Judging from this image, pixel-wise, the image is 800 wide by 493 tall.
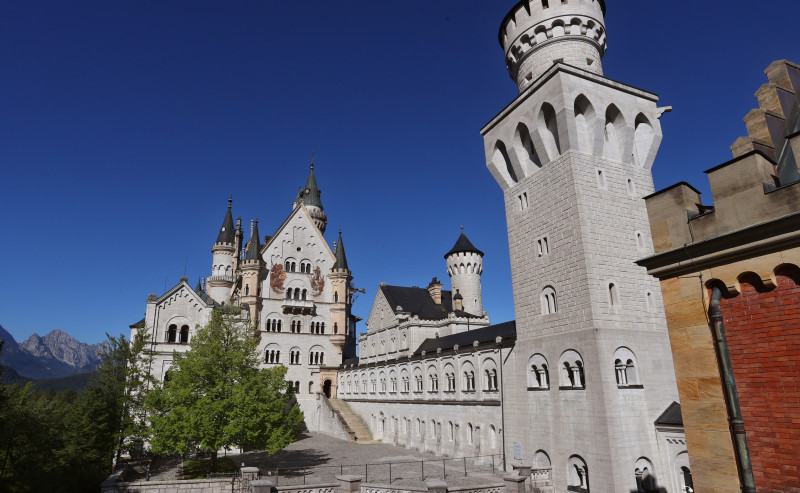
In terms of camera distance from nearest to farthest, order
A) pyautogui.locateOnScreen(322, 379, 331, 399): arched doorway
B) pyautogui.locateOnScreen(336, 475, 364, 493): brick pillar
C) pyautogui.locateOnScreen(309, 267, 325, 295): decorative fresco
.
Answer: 1. pyautogui.locateOnScreen(336, 475, 364, 493): brick pillar
2. pyautogui.locateOnScreen(322, 379, 331, 399): arched doorway
3. pyautogui.locateOnScreen(309, 267, 325, 295): decorative fresco

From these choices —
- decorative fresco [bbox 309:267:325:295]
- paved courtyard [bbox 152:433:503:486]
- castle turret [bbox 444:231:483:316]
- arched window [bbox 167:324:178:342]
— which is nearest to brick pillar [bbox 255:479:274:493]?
paved courtyard [bbox 152:433:503:486]

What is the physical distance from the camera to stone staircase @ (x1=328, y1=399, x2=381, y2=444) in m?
45.0

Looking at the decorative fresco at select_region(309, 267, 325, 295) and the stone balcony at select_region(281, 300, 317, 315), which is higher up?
the decorative fresco at select_region(309, 267, 325, 295)

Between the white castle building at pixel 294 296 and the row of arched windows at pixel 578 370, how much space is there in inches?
1397

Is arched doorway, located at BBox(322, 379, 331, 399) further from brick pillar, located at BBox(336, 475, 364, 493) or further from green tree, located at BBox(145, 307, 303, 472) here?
brick pillar, located at BBox(336, 475, 364, 493)

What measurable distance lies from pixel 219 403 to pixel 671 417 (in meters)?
23.6

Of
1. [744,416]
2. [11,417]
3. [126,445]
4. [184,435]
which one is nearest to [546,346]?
[744,416]

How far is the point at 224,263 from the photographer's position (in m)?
61.9

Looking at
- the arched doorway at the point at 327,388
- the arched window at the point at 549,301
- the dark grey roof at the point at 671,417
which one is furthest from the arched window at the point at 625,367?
the arched doorway at the point at 327,388

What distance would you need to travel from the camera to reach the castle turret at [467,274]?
173 feet

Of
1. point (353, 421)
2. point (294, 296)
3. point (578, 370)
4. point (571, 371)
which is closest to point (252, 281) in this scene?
point (294, 296)

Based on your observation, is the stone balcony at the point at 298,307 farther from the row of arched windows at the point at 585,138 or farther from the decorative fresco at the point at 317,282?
the row of arched windows at the point at 585,138

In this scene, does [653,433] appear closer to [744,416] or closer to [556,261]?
[556,261]

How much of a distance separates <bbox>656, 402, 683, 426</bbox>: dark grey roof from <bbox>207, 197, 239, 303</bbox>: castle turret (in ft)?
172
